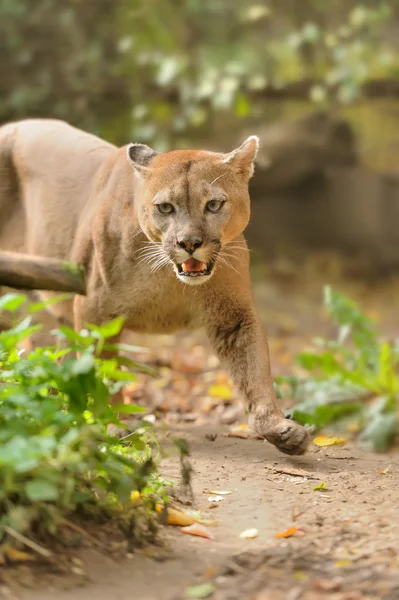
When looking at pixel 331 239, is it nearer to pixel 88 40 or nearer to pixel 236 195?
pixel 88 40

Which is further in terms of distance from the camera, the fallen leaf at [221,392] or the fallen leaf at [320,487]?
the fallen leaf at [221,392]

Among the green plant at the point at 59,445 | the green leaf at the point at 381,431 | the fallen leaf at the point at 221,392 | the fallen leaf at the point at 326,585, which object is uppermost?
the green plant at the point at 59,445

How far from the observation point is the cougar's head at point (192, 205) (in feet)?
12.6

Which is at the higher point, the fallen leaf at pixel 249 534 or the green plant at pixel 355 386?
the fallen leaf at pixel 249 534

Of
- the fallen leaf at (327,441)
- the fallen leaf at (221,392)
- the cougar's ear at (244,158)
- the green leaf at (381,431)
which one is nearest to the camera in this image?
the cougar's ear at (244,158)

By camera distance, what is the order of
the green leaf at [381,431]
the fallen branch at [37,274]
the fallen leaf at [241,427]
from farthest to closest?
the green leaf at [381,431] < the fallen leaf at [241,427] < the fallen branch at [37,274]

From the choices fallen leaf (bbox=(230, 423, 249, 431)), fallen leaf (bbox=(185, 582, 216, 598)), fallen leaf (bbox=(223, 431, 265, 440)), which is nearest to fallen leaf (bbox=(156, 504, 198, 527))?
fallen leaf (bbox=(185, 582, 216, 598))

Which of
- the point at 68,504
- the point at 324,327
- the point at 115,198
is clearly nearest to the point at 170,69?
the point at 324,327

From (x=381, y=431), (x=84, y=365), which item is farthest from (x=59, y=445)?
(x=381, y=431)

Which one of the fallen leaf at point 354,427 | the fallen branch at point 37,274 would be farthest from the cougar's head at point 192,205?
the fallen leaf at point 354,427

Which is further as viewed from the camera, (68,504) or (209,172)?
(209,172)

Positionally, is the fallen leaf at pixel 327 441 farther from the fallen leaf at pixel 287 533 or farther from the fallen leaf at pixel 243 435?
the fallen leaf at pixel 287 533

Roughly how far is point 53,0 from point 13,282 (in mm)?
6343

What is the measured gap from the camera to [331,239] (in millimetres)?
10188
